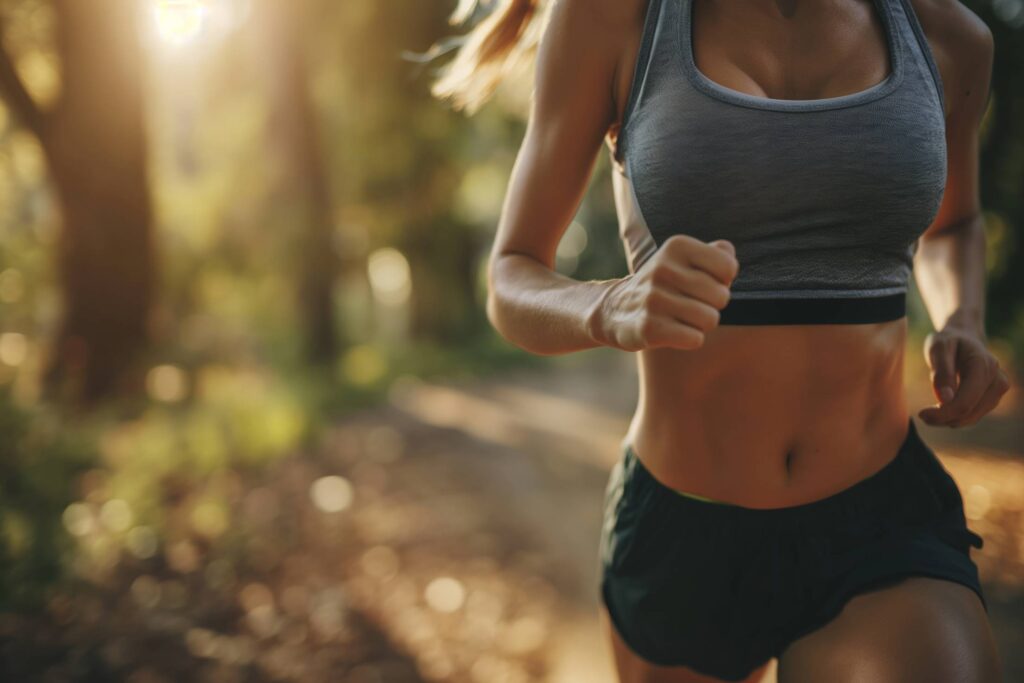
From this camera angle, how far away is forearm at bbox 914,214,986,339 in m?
1.80

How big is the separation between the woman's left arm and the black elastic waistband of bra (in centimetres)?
32

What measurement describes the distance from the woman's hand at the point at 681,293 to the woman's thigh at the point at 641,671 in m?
0.96

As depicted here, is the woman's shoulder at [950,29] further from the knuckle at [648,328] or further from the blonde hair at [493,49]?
the knuckle at [648,328]

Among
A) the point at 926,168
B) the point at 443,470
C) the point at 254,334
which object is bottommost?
the point at 254,334

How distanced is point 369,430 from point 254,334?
794 cm

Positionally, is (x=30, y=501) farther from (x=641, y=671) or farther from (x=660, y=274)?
(x=660, y=274)

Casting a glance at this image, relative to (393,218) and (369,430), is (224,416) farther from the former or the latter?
(393,218)

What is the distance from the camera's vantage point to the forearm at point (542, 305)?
1.21 m

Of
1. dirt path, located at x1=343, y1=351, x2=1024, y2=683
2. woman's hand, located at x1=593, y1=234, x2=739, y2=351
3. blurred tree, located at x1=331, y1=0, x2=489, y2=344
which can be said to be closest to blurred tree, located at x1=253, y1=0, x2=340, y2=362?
blurred tree, located at x1=331, y1=0, x2=489, y2=344

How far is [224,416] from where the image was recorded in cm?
704

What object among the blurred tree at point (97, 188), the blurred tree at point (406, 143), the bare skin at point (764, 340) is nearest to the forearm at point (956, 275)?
the bare skin at point (764, 340)

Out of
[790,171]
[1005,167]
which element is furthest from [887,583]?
[1005,167]

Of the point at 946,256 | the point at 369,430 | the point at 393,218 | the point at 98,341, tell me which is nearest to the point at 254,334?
the point at 393,218

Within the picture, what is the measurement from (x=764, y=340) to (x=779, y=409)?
0.49 ft
